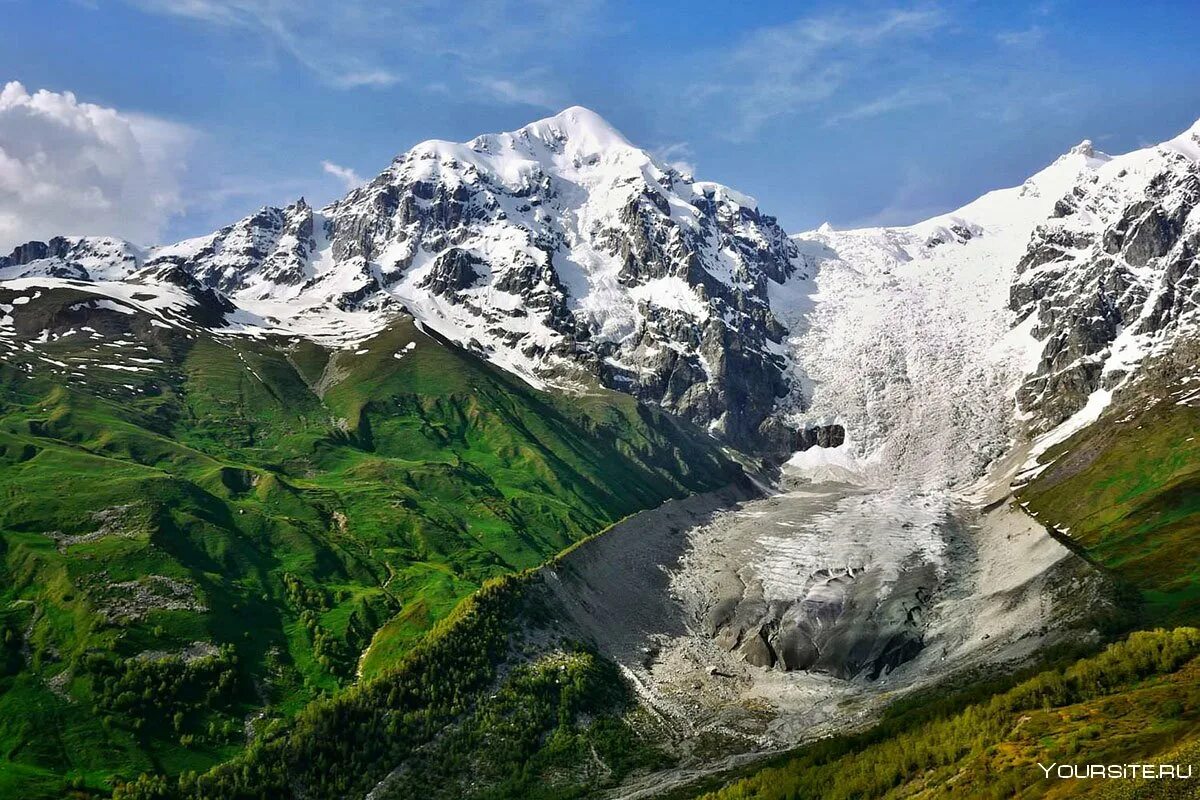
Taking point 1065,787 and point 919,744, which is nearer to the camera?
point 1065,787

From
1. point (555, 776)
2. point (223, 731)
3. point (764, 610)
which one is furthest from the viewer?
point (764, 610)

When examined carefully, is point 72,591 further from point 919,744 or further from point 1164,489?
point 1164,489

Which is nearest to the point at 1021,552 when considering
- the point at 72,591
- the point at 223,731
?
the point at 223,731

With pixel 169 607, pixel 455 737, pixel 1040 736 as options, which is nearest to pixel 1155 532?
pixel 1040 736

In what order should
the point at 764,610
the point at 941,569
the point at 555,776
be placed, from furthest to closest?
1. the point at 941,569
2. the point at 764,610
3. the point at 555,776

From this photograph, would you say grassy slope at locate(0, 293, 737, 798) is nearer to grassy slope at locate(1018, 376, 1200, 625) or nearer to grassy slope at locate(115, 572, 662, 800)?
grassy slope at locate(115, 572, 662, 800)

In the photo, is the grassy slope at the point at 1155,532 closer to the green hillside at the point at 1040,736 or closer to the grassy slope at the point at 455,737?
the green hillside at the point at 1040,736

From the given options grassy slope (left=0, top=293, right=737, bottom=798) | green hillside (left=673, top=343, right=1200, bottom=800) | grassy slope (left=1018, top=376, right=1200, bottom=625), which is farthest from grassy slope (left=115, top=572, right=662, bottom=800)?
grassy slope (left=1018, top=376, right=1200, bottom=625)

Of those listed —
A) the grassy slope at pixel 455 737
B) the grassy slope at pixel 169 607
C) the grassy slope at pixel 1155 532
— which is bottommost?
the grassy slope at pixel 1155 532

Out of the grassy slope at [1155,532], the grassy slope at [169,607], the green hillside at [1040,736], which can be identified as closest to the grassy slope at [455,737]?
the grassy slope at [169,607]

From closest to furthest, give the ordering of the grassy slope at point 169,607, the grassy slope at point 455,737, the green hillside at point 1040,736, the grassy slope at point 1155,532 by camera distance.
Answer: the green hillside at point 1040,736
the grassy slope at point 455,737
the grassy slope at point 169,607
the grassy slope at point 1155,532

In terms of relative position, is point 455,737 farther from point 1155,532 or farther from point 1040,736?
point 1155,532
